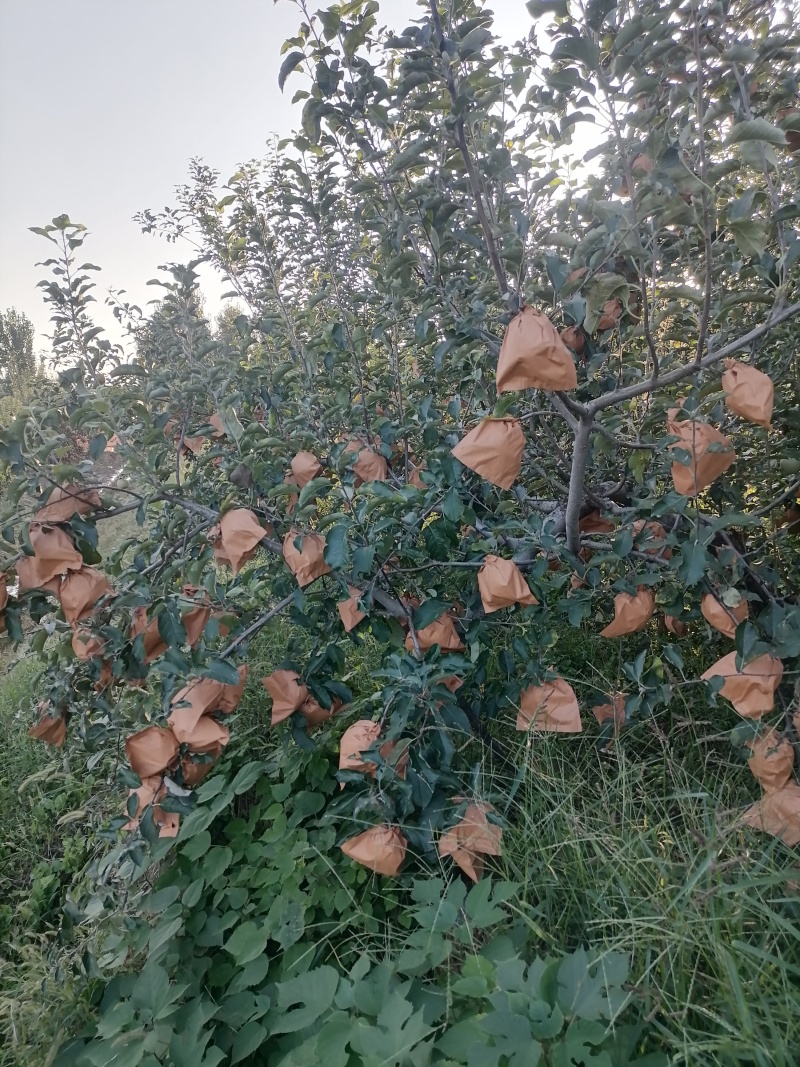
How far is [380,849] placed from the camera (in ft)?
4.31

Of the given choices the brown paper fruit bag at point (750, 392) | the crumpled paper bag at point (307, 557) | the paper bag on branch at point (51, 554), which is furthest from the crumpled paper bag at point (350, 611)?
the brown paper fruit bag at point (750, 392)

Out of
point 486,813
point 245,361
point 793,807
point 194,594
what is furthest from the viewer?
point 245,361

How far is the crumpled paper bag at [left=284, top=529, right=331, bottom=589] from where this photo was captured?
56.1 inches

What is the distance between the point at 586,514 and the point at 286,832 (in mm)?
1149

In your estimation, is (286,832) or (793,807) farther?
(286,832)

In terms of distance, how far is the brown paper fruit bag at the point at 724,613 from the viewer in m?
1.38

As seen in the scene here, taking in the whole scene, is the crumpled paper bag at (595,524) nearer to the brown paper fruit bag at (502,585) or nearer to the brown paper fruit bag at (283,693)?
the brown paper fruit bag at (502,585)

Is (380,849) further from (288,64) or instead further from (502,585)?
(288,64)

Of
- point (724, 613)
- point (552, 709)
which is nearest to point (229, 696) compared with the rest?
point (552, 709)

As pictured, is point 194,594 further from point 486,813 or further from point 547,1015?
point 547,1015

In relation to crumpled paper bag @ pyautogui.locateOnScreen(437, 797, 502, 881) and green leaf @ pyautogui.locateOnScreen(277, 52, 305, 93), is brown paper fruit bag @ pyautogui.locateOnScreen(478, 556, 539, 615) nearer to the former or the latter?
crumpled paper bag @ pyautogui.locateOnScreen(437, 797, 502, 881)

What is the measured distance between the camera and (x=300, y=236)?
2535 millimetres

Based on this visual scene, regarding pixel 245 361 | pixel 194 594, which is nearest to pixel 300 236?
pixel 245 361

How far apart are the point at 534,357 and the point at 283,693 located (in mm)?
1011
